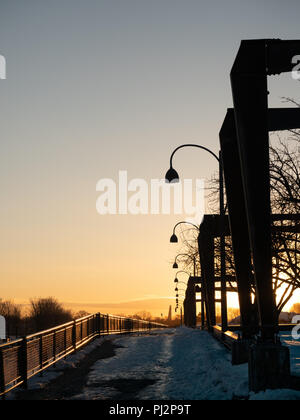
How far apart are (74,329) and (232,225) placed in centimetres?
903

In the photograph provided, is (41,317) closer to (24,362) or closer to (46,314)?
(46,314)

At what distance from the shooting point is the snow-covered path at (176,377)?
9867 mm

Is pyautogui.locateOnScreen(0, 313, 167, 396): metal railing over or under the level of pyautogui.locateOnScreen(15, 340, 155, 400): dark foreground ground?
over

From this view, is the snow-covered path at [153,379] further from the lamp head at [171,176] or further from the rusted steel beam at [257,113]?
the lamp head at [171,176]

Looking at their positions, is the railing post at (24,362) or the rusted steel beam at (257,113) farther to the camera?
the railing post at (24,362)

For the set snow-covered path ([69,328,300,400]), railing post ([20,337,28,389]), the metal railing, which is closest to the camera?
snow-covered path ([69,328,300,400])

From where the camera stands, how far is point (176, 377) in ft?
42.4

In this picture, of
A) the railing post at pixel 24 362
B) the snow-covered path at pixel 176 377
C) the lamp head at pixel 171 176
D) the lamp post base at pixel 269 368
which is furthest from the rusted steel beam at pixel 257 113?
the lamp head at pixel 171 176

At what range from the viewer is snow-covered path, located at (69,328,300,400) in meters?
9.87

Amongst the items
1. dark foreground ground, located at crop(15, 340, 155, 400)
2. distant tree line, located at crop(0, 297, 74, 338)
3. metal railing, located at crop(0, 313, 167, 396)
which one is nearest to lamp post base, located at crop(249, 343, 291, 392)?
dark foreground ground, located at crop(15, 340, 155, 400)

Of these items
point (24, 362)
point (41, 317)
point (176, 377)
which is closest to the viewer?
point (24, 362)

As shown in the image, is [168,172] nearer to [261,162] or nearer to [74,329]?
[74,329]

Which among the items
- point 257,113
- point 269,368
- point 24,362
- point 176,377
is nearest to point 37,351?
point 24,362

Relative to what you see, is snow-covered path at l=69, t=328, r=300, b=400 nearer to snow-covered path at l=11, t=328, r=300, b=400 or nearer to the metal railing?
snow-covered path at l=11, t=328, r=300, b=400
